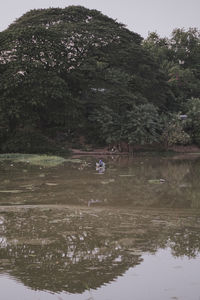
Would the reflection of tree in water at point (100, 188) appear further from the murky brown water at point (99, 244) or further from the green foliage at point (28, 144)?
the green foliage at point (28, 144)

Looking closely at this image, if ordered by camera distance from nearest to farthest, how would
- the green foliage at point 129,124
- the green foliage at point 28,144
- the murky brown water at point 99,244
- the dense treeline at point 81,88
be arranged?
1. the murky brown water at point 99,244
2. the dense treeline at point 81,88
3. the green foliage at point 28,144
4. the green foliage at point 129,124

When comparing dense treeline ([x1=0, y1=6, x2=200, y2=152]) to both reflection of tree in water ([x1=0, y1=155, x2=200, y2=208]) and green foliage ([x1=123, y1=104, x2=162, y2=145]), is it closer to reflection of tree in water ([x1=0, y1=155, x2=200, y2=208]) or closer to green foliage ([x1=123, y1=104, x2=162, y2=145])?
green foliage ([x1=123, y1=104, x2=162, y2=145])

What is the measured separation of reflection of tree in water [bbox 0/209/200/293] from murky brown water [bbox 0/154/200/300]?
1 centimetres

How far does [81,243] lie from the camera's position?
591 cm

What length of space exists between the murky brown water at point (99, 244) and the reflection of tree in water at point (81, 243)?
0.5 inches

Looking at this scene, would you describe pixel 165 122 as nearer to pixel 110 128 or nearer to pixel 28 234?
pixel 110 128

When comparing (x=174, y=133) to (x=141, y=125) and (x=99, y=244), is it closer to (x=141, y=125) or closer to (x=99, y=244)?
(x=141, y=125)

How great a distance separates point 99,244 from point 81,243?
279 mm

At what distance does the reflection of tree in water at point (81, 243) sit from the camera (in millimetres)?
4641

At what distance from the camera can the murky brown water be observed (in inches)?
170

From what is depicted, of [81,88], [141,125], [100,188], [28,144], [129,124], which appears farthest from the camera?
[81,88]

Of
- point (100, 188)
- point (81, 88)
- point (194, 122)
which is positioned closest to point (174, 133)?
point (194, 122)

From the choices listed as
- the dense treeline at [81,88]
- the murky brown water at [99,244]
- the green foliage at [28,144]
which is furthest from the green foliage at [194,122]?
the murky brown water at [99,244]

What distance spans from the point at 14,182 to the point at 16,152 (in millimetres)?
13363
